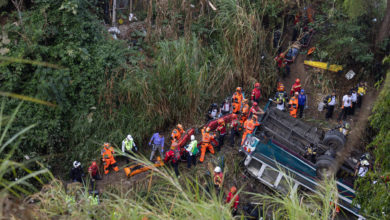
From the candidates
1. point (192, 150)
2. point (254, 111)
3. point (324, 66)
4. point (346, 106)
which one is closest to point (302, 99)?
point (346, 106)

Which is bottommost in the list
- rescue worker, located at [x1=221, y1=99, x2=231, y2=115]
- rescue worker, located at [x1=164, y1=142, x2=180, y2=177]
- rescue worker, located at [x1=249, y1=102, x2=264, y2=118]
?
rescue worker, located at [x1=164, y1=142, x2=180, y2=177]

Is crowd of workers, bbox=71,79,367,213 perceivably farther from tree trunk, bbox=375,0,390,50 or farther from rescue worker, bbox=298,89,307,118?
tree trunk, bbox=375,0,390,50

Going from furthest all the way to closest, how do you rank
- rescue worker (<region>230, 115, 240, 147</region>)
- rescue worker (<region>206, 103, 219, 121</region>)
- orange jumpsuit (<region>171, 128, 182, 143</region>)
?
1. rescue worker (<region>206, 103, 219, 121</region>)
2. rescue worker (<region>230, 115, 240, 147</region>)
3. orange jumpsuit (<region>171, 128, 182, 143</region>)

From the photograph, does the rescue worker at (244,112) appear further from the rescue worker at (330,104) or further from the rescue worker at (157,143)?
the rescue worker at (330,104)

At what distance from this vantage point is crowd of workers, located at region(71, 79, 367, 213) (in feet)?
30.7

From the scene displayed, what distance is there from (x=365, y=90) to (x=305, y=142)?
3351mm

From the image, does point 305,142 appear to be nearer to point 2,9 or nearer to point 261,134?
point 261,134

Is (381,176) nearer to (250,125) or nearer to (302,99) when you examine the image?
(250,125)

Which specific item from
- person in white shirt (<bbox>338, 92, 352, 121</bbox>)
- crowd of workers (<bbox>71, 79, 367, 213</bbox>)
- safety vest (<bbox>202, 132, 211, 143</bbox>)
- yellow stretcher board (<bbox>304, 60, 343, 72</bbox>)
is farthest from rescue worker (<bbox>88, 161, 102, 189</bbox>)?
yellow stretcher board (<bbox>304, 60, 343, 72</bbox>)

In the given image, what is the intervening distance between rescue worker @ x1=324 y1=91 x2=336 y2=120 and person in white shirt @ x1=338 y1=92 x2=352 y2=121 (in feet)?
1.01

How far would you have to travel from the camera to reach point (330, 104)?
11492mm

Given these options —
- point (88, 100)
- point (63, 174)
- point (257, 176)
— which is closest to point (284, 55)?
point (257, 176)

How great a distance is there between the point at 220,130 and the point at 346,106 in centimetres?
450

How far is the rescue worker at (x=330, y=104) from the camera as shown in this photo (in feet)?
37.2
